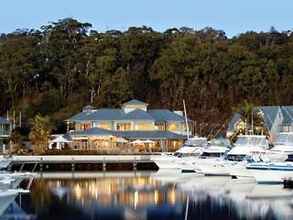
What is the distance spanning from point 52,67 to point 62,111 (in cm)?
1164

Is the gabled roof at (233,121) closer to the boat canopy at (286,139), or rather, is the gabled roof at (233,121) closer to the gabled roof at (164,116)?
the gabled roof at (164,116)

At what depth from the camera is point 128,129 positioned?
83.1 m

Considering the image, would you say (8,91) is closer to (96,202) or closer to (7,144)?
(7,144)

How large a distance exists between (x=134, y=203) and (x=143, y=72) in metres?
61.5

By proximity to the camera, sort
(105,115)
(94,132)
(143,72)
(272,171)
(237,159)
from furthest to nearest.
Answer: (143,72) → (105,115) → (94,132) → (237,159) → (272,171)

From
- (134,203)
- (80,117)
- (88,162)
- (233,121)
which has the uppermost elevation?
(80,117)

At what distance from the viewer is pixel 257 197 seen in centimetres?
4203

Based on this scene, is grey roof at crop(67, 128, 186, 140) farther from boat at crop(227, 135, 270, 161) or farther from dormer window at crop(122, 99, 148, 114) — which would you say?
boat at crop(227, 135, 270, 161)

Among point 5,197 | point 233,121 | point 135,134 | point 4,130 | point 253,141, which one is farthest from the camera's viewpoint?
point 233,121

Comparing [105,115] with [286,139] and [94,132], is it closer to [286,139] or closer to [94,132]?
[94,132]

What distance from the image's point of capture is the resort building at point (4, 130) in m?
80.3

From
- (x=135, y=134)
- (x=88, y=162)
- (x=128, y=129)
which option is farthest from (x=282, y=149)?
A: (x=128, y=129)

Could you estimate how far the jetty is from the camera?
67062 mm

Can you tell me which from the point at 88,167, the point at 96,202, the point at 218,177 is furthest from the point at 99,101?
the point at 96,202
